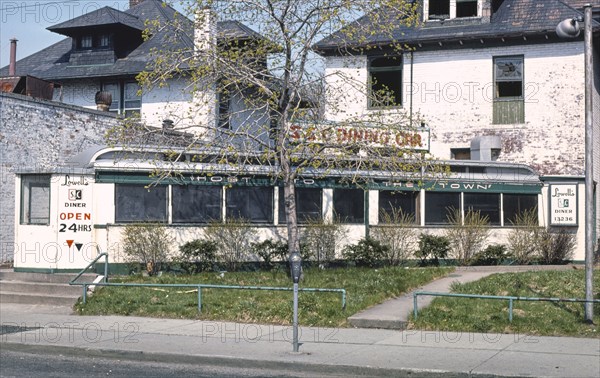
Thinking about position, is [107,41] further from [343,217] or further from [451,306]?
[451,306]

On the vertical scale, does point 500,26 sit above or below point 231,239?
above

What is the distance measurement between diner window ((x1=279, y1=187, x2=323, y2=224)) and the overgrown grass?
214 inches

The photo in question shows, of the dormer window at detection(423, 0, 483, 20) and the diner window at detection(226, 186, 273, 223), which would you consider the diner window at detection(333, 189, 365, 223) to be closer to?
the diner window at detection(226, 186, 273, 223)

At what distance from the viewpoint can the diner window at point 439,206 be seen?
933 inches

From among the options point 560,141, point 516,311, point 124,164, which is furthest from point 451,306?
point 560,141

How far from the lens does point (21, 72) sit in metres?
37.6

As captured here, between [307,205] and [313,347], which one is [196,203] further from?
[313,347]

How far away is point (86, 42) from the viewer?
36.3 metres

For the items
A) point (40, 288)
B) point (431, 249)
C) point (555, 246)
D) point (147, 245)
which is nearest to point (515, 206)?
point (555, 246)

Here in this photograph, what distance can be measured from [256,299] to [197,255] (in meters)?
4.24

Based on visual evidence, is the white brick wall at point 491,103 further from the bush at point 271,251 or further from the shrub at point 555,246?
the bush at point 271,251

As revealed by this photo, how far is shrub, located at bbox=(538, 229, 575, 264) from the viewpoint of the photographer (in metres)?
24.1

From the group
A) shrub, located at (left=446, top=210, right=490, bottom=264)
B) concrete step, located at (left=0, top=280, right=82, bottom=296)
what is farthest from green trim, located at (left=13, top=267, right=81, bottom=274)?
shrub, located at (left=446, top=210, right=490, bottom=264)

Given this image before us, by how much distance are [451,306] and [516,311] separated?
1224 millimetres
